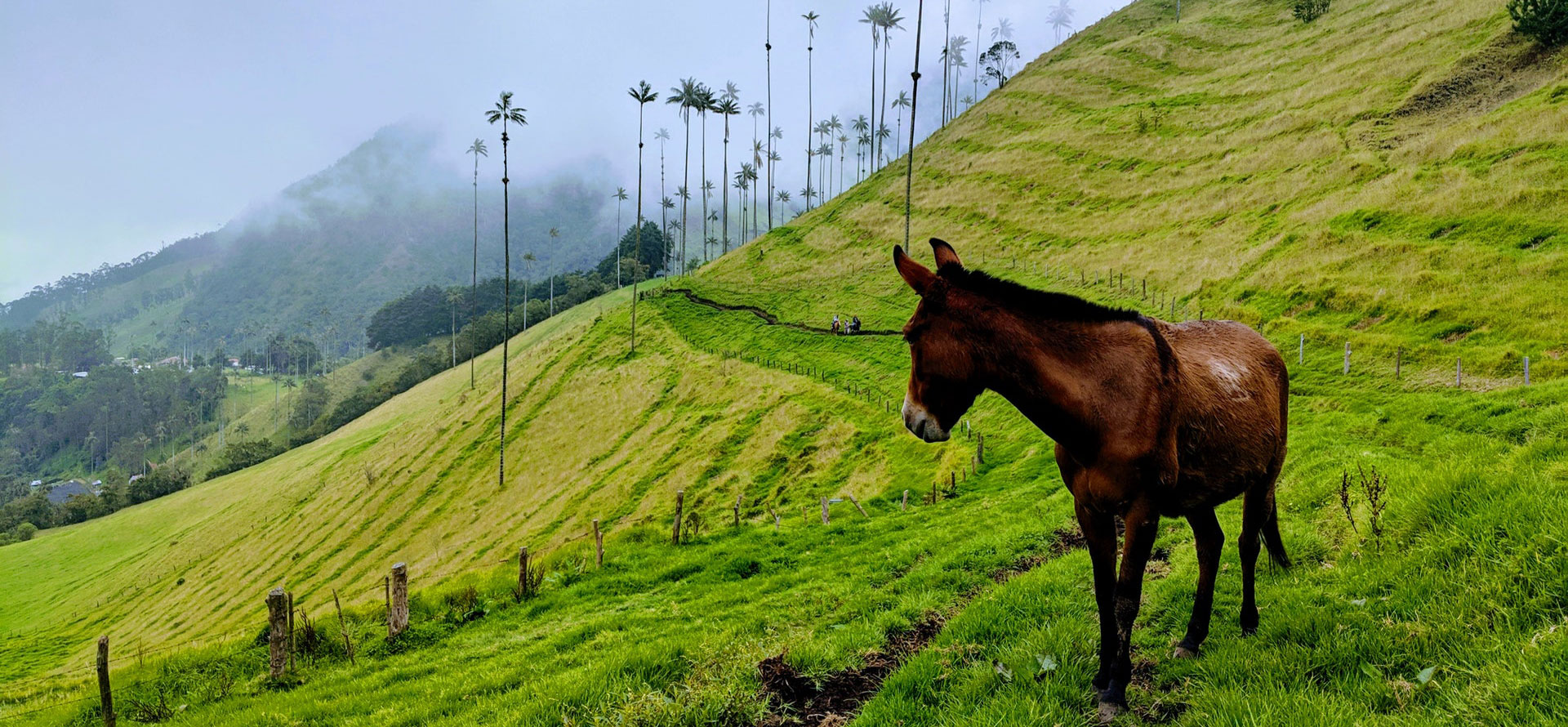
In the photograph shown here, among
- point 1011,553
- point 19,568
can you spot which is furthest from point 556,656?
point 19,568

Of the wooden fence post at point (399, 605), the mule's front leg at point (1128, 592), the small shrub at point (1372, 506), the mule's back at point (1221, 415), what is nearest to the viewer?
the mule's front leg at point (1128, 592)

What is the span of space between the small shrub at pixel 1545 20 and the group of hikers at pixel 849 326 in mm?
54597

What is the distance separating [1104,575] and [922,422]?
5.55ft

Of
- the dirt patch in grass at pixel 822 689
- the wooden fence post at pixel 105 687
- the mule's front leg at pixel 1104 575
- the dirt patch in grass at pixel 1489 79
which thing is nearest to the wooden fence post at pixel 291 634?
the wooden fence post at pixel 105 687

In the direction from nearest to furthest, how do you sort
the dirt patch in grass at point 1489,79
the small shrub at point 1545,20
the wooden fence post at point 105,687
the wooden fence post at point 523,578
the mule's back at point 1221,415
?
the mule's back at point 1221,415
the wooden fence post at point 105,687
the wooden fence post at point 523,578
the dirt patch in grass at point 1489,79
the small shrub at point 1545,20

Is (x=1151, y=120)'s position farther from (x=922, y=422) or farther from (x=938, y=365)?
(x=922, y=422)

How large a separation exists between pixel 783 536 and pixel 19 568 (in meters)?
108

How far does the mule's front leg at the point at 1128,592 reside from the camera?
169 inches

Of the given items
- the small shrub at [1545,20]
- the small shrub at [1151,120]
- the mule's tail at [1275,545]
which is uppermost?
the small shrub at [1151,120]

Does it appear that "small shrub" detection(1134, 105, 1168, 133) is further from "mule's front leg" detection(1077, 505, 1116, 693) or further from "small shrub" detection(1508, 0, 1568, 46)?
"mule's front leg" detection(1077, 505, 1116, 693)

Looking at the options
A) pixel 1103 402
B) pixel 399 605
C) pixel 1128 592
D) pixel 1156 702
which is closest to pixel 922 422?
pixel 1103 402

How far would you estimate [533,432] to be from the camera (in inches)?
2281

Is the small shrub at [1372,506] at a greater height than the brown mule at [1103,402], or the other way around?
the brown mule at [1103,402]

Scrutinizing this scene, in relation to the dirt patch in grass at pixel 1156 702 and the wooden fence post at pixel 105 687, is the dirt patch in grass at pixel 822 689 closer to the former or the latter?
the dirt patch in grass at pixel 1156 702
